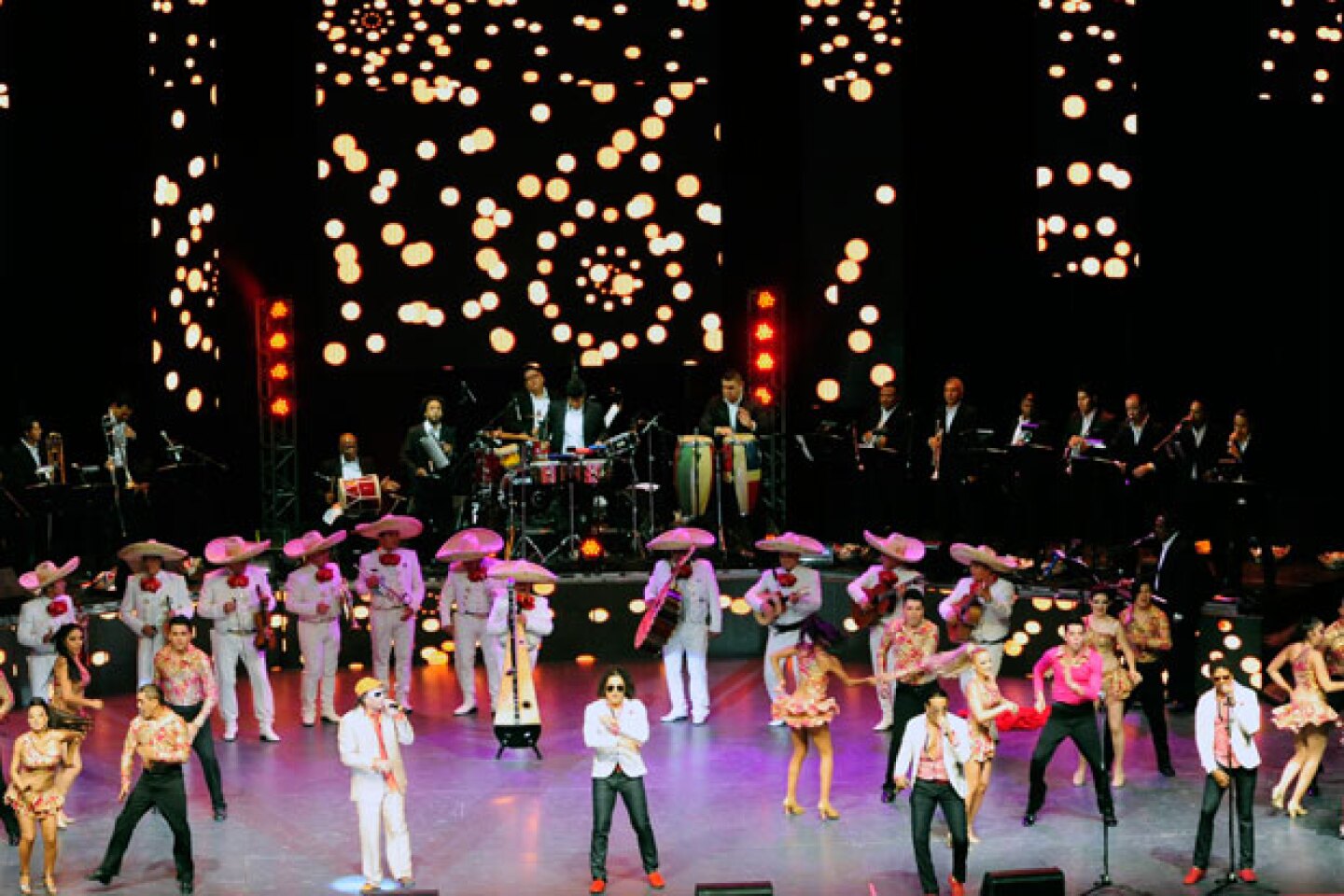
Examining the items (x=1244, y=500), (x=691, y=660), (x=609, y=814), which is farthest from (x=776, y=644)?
(x=609, y=814)

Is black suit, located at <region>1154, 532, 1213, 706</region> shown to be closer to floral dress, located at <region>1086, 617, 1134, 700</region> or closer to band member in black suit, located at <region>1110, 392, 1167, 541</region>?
band member in black suit, located at <region>1110, 392, 1167, 541</region>

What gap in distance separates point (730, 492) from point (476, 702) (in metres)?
3.67

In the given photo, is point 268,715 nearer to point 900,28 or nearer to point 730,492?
point 730,492

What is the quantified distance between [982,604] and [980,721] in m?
2.53

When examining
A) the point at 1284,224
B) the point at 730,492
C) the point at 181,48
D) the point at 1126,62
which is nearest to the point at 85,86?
the point at 181,48

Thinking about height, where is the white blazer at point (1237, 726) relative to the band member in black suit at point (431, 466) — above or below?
below

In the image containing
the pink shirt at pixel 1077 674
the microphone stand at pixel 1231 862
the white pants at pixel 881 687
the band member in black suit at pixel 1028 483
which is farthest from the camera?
the band member in black suit at pixel 1028 483

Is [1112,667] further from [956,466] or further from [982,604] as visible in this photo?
[956,466]

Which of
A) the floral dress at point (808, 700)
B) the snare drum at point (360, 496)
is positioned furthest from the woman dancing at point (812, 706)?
the snare drum at point (360, 496)

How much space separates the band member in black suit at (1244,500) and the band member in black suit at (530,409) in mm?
6242

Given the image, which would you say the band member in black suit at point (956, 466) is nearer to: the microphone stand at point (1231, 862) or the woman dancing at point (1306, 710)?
the woman dancing at point (1306, 710)

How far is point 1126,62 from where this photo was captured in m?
21.4

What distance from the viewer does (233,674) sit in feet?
53.8

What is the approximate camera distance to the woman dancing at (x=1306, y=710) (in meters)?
13.8
